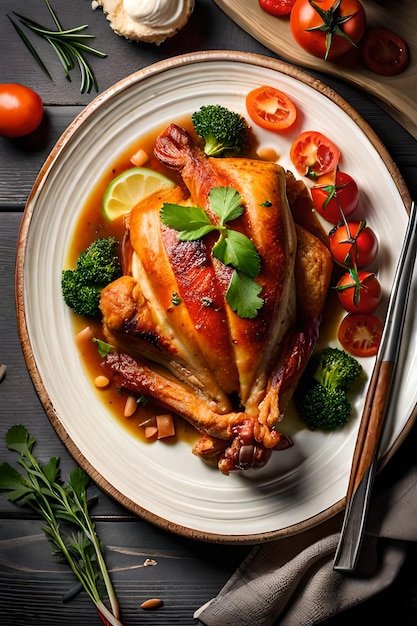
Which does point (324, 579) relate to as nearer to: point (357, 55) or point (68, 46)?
point (357, 55)

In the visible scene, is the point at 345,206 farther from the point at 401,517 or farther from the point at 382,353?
the point at 401,517

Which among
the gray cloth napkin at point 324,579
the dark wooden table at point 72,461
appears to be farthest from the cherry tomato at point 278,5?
the gray cloth napkin at point 324,579

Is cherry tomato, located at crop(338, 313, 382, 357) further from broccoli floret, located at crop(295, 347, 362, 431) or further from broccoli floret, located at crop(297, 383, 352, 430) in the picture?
broccoli floret, located at crop(297, 383, 352, 430)

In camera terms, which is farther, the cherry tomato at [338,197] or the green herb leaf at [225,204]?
the cherry tomato at [338,197]

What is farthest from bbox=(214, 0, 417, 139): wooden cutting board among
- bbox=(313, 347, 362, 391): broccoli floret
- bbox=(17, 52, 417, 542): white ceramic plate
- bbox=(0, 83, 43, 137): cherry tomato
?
bbox=(313, 347, 362, 391): broccoli floret

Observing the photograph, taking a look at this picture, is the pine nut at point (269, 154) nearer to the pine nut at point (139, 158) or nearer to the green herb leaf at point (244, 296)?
the pine nut at point (139, 158)

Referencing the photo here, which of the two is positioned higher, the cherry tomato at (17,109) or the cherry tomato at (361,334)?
the cherry tomato at (17,109)
